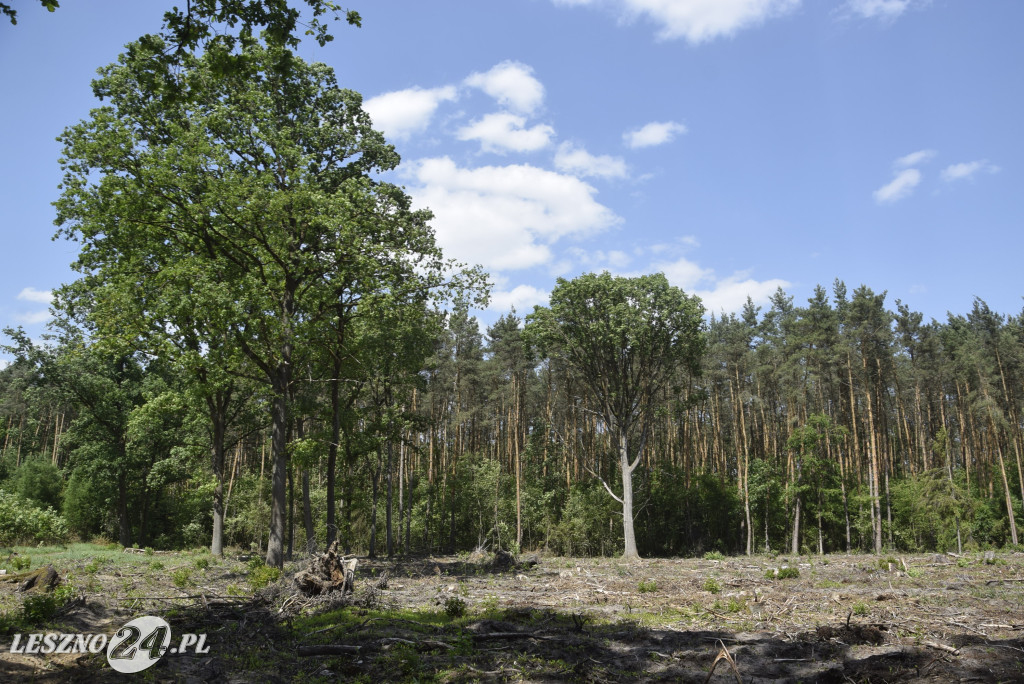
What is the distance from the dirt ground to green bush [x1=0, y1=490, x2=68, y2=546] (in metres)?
11.2

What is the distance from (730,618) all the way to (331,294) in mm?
13816

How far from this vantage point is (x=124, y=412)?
100 ft

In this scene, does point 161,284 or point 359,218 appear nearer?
point 161,284

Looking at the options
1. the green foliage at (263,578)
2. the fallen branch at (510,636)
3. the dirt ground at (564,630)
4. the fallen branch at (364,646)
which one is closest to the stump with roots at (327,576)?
the dirt ground at (564,630)

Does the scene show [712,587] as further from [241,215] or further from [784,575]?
[241,215]

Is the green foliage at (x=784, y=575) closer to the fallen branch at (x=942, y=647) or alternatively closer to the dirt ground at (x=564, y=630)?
the dirt ground at (x=564, y=630)

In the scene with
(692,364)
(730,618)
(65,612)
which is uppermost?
(692,364)

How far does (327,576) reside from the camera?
14.1 meters

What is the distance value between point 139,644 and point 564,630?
6.63 meters

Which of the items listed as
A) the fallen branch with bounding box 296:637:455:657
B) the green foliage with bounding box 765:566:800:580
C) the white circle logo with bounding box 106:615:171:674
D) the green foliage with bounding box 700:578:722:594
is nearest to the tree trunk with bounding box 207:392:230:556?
the white circle logo with bounding box 106:615:171:674

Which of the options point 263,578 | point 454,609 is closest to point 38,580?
point 263,578

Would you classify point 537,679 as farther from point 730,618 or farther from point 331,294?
point 331,294

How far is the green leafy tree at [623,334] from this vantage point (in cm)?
3142

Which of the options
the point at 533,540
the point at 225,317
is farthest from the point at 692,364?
the point at 225,317
